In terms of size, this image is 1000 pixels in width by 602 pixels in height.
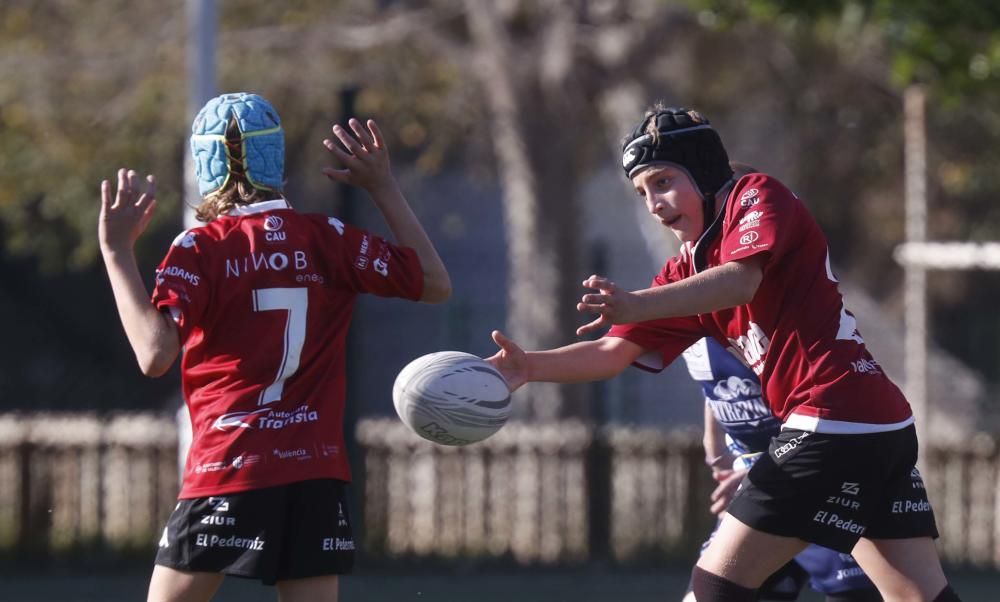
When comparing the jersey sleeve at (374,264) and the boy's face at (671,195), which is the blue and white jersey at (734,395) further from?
the jersey sleeve at (374,264)

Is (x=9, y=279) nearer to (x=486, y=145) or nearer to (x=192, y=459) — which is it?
(x=486, y=145)

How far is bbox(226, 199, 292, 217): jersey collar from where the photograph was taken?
13.8 feet

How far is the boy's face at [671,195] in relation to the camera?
14.3ft

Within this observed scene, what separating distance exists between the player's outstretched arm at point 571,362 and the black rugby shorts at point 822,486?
2.04ft

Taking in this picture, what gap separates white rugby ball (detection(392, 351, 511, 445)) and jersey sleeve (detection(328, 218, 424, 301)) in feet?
0.74

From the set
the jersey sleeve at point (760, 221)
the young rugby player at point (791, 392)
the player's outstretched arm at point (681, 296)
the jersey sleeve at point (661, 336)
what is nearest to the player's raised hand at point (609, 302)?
the player's outstretched arm at point (681, 296)

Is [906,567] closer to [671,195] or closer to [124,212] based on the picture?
[671,195]

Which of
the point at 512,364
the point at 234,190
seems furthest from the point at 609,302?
the point at 234,190

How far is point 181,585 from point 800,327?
1.79 m

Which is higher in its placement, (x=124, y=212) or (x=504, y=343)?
(x=124, y=212)

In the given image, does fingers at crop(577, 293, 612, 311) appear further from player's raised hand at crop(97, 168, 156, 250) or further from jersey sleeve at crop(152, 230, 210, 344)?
player's raised hand at crop(97, 168, 156, 250)

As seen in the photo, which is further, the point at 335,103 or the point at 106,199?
the point at 335,103

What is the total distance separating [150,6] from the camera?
634 inches

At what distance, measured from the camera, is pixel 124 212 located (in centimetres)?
415
